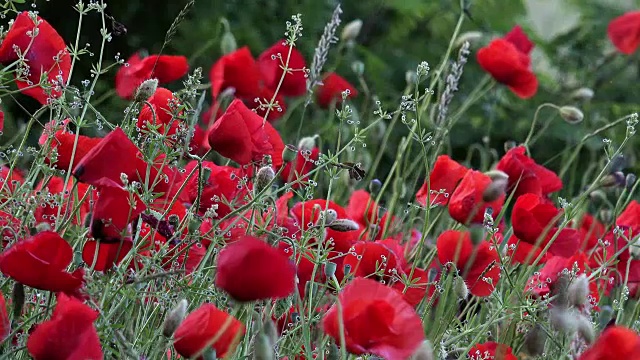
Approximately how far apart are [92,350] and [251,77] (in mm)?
1359

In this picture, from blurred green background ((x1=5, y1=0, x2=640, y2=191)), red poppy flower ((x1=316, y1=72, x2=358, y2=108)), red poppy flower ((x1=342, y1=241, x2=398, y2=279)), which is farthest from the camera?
blurred green background ((x1=5, y1=0, x2=640, y2=191))

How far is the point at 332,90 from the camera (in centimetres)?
302

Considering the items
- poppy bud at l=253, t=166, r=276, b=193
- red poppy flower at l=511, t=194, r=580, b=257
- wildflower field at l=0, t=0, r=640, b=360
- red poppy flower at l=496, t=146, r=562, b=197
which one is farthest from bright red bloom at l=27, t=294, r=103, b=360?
red poppy flower at l=496, t=146, r=562, b=197

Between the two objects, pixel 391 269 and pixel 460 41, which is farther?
pixel 460 41

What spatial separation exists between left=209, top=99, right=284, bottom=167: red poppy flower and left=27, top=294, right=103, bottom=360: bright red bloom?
0.36m

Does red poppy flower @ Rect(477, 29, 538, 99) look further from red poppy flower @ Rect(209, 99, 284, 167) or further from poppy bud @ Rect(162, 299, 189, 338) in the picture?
poppy bud @ Rect(162, 299, 189, 338)

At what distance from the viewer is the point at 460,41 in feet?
6.86

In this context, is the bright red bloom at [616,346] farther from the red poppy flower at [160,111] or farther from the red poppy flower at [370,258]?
the red poppy flower at [160,111]

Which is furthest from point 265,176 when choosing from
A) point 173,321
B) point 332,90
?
point 332,90

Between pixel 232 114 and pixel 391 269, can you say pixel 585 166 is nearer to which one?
pixel 391 269

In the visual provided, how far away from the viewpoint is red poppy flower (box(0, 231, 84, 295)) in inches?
44.2

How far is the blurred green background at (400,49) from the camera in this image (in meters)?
3.26

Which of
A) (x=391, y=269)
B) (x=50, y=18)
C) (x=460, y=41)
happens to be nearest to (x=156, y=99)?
(x=391, y=269)

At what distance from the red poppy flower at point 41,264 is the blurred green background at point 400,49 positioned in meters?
1.95
